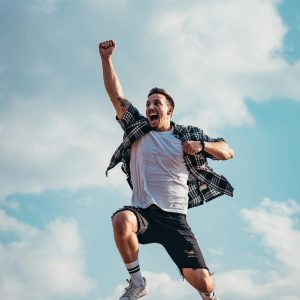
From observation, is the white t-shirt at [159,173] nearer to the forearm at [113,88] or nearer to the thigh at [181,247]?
the thigh at [181,247]

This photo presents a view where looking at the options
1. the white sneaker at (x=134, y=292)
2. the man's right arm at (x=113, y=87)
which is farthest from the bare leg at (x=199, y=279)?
the man's right arm at (x=113, y=87)

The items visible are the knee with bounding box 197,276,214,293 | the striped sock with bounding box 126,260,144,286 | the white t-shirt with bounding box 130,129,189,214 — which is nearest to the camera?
the striped sock with bounding box 126,260,144,286

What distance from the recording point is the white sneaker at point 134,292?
23.3 feet

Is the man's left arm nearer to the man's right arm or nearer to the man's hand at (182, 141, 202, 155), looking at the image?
the man's hand at (182, 141, 202, 155)

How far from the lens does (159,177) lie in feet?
25.4

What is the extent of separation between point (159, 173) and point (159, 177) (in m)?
0.06

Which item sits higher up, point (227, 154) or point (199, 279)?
point (227, 154)

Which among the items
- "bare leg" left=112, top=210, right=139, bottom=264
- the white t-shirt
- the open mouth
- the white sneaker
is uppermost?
the open mouth

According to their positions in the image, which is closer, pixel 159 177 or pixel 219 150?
pixel 159 177

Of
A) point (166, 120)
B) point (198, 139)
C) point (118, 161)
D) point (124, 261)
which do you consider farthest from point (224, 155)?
point (124, 261)

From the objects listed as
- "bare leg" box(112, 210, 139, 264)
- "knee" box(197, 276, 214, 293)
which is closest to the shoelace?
"bare leg" box(112, 210, 139, 264)

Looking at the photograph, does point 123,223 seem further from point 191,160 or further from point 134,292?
point 191,160

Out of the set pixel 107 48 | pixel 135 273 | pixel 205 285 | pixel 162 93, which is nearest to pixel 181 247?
pixel 205 285

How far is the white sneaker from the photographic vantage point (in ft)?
23.3
